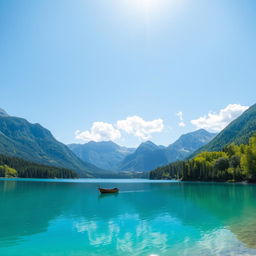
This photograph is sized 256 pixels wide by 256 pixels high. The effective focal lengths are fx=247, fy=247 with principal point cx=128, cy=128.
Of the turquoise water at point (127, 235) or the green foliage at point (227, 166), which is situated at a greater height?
the green foliage at point (227, 166)

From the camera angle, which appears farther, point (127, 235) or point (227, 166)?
point (227, 166)

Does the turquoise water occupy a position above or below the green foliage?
below

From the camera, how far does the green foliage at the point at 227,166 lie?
376 feet

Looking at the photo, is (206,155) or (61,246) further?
(206,155)

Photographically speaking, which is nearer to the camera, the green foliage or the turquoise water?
the turquoise water

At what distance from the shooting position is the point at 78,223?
105 feet

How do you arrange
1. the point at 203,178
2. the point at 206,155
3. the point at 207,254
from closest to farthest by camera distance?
the point at 207,254 → the point at 203,178 → the point at 206,155

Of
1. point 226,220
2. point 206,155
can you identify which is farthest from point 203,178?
point 226,220

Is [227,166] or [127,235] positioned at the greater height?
[227,166]

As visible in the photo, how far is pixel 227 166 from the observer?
14462 cm

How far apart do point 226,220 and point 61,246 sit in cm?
2371

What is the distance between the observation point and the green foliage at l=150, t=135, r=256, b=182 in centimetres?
11475

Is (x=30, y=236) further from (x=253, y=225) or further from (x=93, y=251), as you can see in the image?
(x=253, y=225)

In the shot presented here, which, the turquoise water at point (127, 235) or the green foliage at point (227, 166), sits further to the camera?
the green foliage at point (227, 166)
